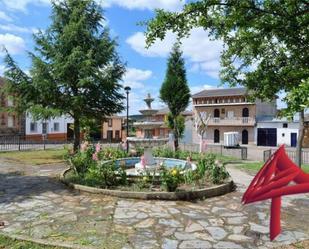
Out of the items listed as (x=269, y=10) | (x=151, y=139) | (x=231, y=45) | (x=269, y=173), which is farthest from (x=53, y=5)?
(x=269, y=173)

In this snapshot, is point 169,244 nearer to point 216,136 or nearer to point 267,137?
point 267,137

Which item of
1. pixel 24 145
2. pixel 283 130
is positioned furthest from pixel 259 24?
pixel 283 130

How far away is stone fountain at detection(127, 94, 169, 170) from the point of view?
46.9ft

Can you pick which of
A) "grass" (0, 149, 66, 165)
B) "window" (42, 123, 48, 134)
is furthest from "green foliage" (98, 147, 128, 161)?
"window" (42, 123, 48, 134)

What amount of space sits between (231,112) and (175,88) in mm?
26125

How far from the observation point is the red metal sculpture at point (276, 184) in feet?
4.36

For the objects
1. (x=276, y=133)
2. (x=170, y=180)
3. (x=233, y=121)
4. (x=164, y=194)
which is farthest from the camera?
(x=233, y=121)

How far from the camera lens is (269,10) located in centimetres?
550

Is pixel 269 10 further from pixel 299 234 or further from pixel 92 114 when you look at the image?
pixel 92 114

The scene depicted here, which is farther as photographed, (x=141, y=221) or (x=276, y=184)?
(x=141, y=221)

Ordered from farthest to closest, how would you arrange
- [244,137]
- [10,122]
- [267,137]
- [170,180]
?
[244,137] → [267,137] → [10,122] → [170,180]

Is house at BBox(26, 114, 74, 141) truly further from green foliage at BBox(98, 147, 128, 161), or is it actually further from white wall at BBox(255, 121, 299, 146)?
green foliage at BBox(98, 147, 128, 161)

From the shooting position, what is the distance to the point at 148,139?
→ 14227mm

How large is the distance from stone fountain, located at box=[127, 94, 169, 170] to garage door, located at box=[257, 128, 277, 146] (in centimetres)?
3766
